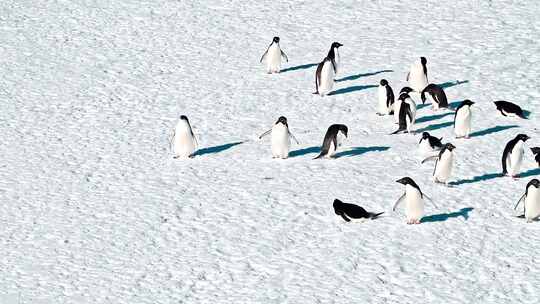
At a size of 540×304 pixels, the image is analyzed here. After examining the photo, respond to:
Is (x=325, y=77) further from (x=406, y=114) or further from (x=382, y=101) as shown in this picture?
(x=406, y=114)

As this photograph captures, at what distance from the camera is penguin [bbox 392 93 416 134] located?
14.7 m

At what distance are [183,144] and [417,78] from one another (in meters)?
4.52

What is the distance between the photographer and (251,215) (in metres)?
12.1

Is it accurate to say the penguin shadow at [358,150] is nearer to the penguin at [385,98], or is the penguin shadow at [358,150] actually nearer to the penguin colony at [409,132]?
the penguin colony at [409,132]

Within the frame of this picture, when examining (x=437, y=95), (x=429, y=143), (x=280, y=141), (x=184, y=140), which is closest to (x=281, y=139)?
(x=280, y=141)

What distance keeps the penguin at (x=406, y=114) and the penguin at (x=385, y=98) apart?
1.98ft

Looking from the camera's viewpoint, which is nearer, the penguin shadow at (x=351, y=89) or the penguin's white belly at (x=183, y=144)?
the penguin's white belly at (x=183, y=144)

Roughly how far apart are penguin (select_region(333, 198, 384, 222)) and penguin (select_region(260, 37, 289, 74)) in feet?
20.0

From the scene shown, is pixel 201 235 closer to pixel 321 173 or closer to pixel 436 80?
pixel 321 173

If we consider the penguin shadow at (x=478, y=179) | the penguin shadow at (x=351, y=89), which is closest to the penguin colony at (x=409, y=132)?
the penguin shadow at (x=478, y=179)

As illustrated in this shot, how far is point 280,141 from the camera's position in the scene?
45.0 ft

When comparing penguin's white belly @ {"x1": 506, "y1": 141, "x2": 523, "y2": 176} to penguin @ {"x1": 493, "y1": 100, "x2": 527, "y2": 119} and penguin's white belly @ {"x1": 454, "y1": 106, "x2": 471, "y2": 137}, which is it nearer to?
penguin's white belly @ {"x1": 454, "y1": 106, "x2": 471, "y2": 137}

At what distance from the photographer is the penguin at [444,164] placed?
12.8m

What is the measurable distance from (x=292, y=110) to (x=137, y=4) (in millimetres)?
7170
